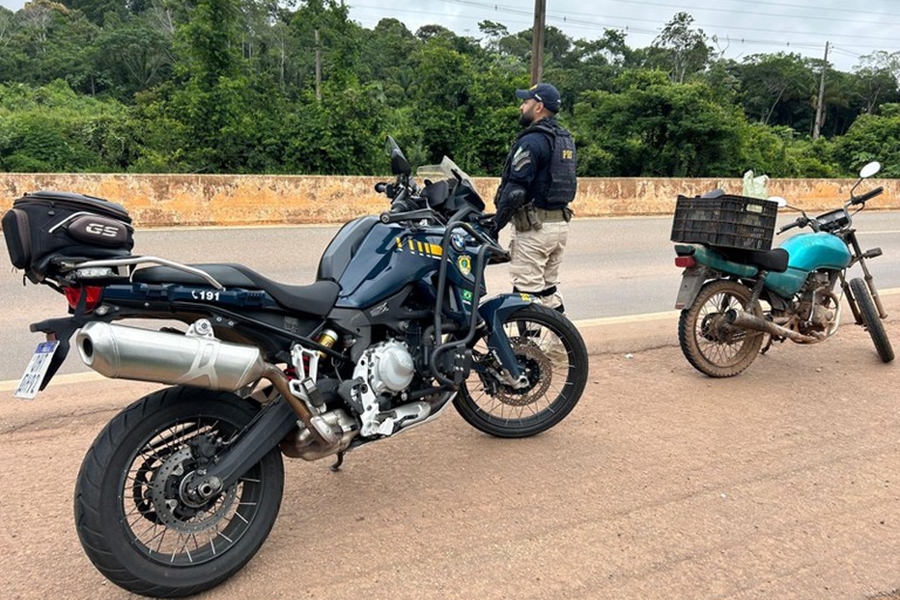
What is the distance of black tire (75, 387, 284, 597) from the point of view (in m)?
2.22

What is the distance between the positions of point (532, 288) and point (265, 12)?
44135 mm

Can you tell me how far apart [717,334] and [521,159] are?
1.87 meters

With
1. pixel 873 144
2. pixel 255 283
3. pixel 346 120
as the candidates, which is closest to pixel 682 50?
pixel 873 144

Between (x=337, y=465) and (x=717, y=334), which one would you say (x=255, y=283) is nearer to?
(x=337, y=465)

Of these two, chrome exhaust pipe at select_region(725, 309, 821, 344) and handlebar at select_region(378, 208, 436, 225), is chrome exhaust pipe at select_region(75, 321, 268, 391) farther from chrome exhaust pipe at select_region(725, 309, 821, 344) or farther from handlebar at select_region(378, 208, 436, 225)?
chrome exhaust pipe at select_region(725, 309, 821, 344)

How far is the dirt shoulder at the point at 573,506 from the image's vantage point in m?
2.50

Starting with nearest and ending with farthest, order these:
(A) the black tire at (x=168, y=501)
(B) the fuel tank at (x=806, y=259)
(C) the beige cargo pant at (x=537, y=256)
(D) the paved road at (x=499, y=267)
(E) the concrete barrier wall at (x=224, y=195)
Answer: (A) the black tire at (x=168, y=501), (B) the fuel tank at (x=806, y=259), (C) the beige cargo pant at (x=537, y=256), (D) the paved road at (x=499, y=267), (E) the concrete barrier wall at (x=224, y=195)

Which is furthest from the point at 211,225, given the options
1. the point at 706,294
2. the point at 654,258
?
the point at 706,294

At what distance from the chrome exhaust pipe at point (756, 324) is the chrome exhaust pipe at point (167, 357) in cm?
342

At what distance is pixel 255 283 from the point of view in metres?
2.51

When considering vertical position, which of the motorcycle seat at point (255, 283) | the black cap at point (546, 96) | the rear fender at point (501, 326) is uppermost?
the black cap at point (546, 96)

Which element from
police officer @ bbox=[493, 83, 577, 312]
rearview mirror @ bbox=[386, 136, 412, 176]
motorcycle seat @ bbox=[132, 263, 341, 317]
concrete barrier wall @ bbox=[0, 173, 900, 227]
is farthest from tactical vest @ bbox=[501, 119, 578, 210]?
concrete barrier wall @ bbox=[0, 173, 900, 227]

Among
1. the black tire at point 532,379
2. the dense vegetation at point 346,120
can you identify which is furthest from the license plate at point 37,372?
the dense vegetation at point 346,120

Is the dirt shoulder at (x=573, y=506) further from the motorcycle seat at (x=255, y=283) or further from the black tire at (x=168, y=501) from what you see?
the motorcycle seat at (x=255, y=283)
